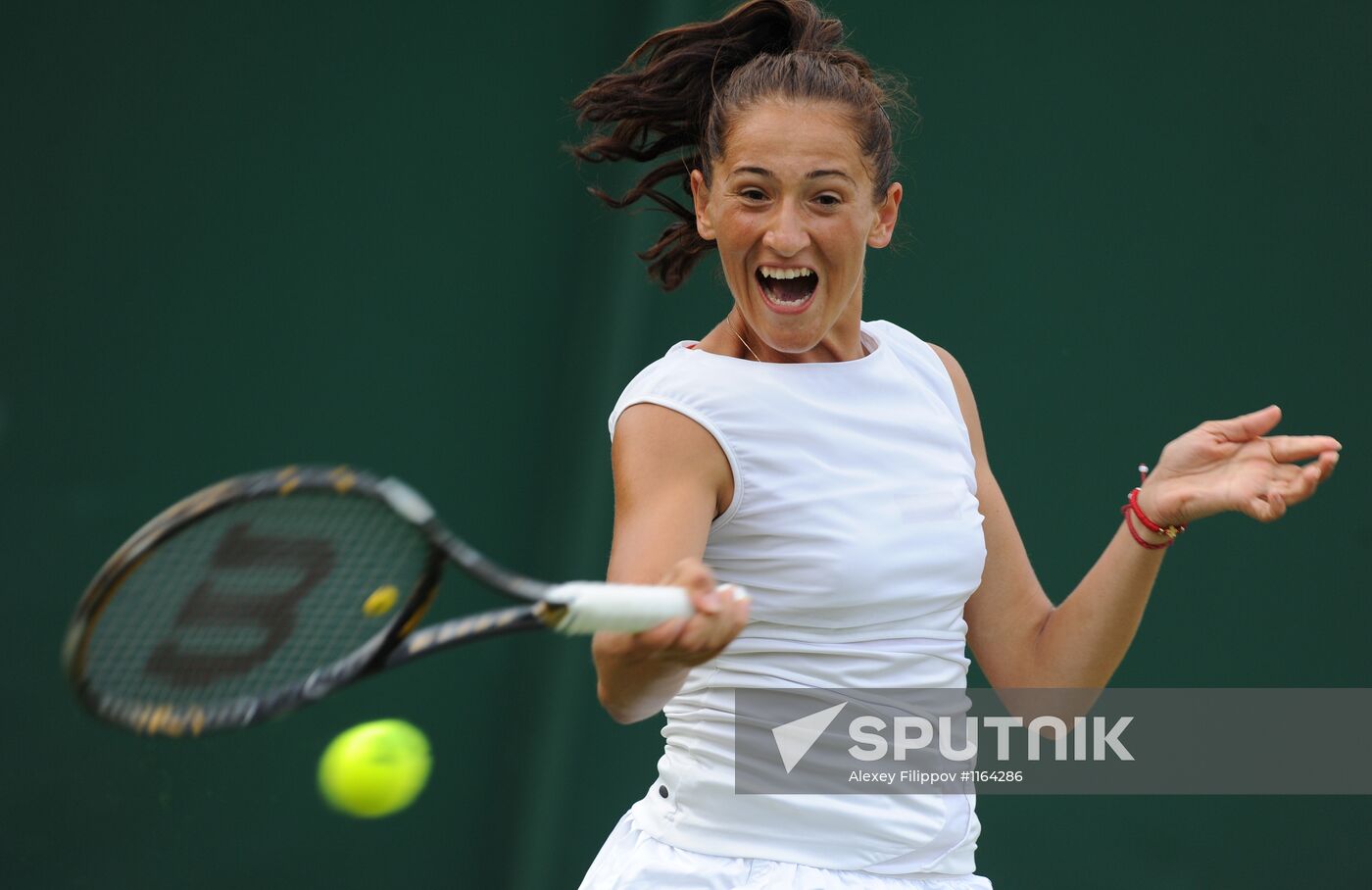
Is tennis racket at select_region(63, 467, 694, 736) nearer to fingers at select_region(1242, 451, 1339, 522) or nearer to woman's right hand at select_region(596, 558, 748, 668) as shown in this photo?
woman's right hand at select_region(596, 558, 748, 668)

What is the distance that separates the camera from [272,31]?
3131 millimetres

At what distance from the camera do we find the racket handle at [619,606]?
1446mm

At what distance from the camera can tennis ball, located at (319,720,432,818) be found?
3.26 metres

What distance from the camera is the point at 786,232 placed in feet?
6.09

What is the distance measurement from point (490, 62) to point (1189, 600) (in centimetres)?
182

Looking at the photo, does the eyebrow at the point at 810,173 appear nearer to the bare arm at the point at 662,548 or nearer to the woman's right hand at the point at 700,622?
the bare arm at the point at 662,548

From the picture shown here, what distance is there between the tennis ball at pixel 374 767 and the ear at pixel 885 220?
175cm

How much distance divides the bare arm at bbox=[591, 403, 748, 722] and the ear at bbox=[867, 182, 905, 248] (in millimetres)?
409

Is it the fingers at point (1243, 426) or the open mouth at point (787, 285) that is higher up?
the open mouth at point (787, 285)

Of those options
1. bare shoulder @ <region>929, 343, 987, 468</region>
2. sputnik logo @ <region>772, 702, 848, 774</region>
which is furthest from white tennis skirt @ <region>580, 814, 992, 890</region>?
bare shoulder @ <region>929, 343, 987, 468</region>

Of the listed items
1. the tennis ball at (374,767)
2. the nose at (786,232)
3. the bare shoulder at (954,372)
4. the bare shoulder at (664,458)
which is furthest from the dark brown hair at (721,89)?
the tennis ball at (374,767)

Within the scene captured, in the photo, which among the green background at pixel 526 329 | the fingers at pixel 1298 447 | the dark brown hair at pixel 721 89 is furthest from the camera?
the green background at pixel 526 329

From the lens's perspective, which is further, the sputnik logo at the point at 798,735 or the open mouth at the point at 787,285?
the open mouth at the point at 787,285

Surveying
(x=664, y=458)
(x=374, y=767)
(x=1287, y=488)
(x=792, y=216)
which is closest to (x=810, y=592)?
(x=664, y=458)
